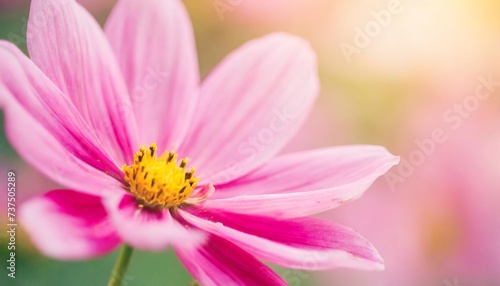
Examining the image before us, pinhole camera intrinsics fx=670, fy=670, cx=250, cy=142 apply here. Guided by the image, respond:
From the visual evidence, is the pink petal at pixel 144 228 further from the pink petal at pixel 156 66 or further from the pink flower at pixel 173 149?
the pink petal at pixel 156 66

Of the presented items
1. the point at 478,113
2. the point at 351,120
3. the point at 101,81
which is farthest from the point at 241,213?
the point at 478,113

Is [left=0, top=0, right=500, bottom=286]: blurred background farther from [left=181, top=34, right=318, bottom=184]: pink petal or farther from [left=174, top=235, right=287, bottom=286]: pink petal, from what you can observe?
[left=174, top=235, right=287, bottom=286]: pink petal

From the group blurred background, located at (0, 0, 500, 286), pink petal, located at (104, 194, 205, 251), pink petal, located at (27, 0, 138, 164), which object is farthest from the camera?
blurred background, located at (0, 0, 500, 286)

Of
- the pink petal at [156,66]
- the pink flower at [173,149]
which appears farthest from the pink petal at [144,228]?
the pink petal at [156,66]

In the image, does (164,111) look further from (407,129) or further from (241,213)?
(407,129)

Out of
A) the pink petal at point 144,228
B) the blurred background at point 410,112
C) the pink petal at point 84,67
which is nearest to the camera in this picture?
the pink petal at point 144,228

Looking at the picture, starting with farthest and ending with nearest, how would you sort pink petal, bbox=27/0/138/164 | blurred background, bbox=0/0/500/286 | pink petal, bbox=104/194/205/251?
1. blurred background, bbox=0/0/500/286
2. pink petal, bbox=27/0/138/164
3. pink petal, bbox=104/194/205/251

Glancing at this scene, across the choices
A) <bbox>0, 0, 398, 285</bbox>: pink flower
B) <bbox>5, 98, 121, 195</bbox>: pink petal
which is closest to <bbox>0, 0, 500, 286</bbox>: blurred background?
Result: <bbox>0, 0, 398, 285</bbox>: pink flower

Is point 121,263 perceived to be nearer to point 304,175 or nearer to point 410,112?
point 304,175
